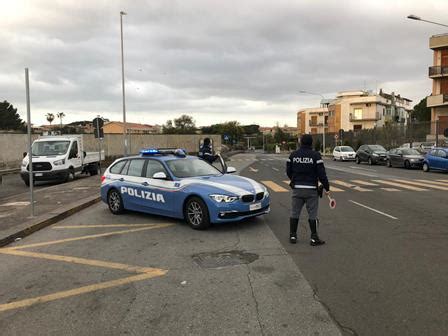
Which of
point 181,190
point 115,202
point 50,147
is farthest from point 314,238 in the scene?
point 50,147

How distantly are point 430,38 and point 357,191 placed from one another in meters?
44.3

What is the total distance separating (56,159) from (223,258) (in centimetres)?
1531

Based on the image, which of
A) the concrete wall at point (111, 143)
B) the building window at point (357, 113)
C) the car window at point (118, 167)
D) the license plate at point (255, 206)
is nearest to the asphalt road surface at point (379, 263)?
the license plate at point (255, 206)

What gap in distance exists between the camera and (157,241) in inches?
294

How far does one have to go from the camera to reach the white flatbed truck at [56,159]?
1917 cm

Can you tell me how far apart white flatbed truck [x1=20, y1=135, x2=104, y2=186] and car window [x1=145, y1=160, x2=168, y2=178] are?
37.0 ft

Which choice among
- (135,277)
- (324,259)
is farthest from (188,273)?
(324,259)

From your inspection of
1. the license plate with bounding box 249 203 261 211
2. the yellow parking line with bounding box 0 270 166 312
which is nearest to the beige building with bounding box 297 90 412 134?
the license plate with bounding box 249 203 261 211

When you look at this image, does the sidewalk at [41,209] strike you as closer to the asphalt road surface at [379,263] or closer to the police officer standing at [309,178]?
the asphalt road surface at [379,263]

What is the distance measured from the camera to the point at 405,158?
1085 inches

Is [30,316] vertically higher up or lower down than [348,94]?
lower down

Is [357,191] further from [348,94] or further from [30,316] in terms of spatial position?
[348,94]

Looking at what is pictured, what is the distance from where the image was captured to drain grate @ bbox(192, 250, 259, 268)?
600cm

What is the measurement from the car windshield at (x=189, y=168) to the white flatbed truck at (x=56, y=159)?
38.4 feet
